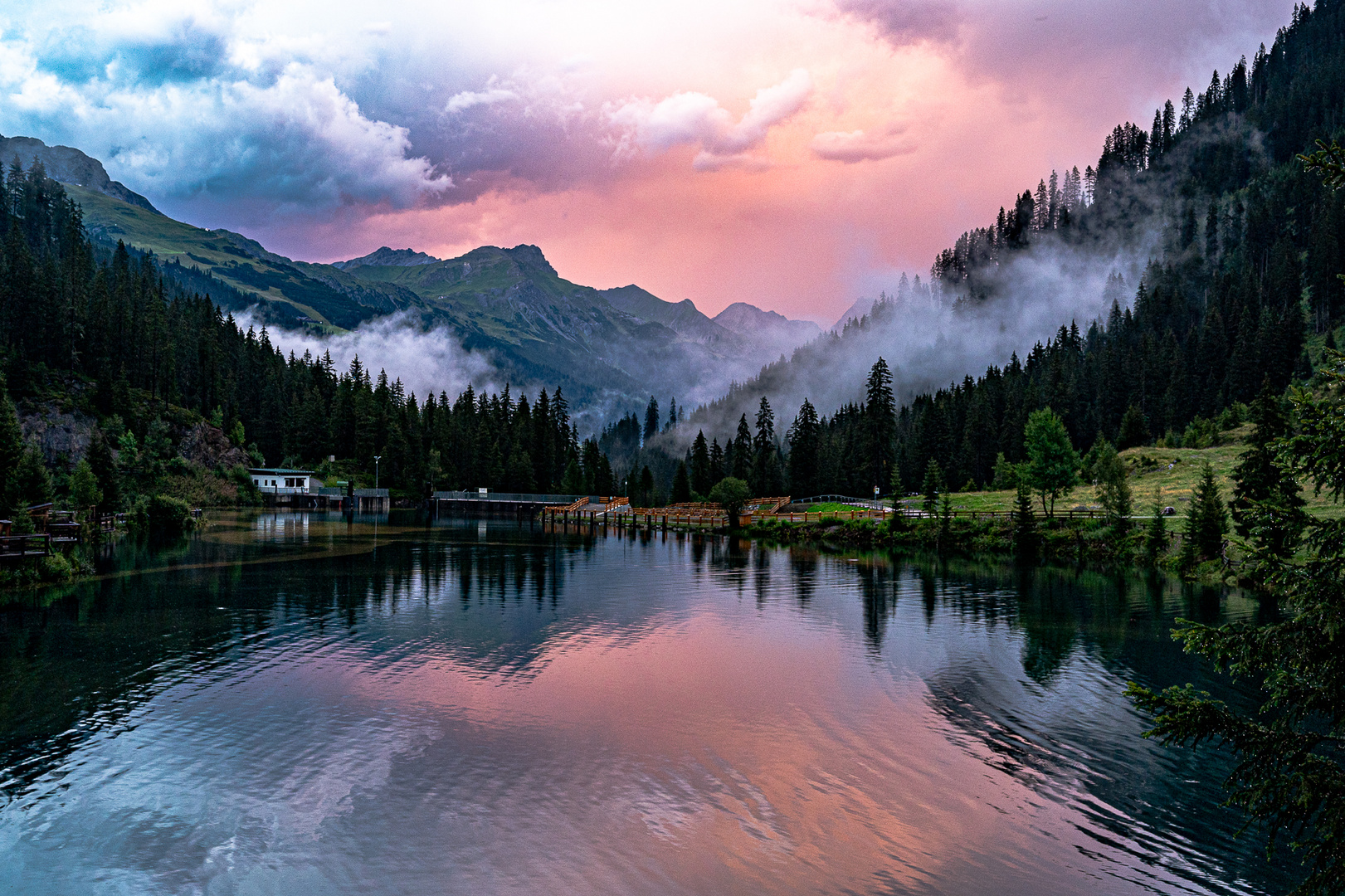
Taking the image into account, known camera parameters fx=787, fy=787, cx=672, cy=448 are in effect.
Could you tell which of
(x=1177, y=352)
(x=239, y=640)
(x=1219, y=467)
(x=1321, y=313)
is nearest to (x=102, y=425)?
(x=239, y=640)

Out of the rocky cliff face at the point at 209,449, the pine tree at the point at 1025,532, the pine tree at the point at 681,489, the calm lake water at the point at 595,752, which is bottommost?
the calm lake water at the point at 595,752

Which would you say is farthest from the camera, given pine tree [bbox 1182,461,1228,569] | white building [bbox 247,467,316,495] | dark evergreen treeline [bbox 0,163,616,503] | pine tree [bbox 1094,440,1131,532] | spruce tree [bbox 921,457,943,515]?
white building [bbox 247,467,316,495]

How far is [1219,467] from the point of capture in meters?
96.6

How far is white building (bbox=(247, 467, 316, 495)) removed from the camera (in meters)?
172

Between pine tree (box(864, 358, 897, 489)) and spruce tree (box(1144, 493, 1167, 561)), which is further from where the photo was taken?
pine tree (box(864, 358, 897, 489))

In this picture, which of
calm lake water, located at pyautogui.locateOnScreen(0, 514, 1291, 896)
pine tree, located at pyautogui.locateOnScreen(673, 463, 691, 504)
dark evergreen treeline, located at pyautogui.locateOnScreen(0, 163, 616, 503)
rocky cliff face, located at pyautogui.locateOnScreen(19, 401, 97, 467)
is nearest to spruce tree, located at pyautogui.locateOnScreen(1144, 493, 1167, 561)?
calm lake water, located at pyautogui.locateOnScreen(0, 514, 1291, 896)

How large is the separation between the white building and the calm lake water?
130m

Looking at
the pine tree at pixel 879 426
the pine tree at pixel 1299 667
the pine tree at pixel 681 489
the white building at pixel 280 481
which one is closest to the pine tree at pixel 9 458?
the pine tree at pixel 1299 667

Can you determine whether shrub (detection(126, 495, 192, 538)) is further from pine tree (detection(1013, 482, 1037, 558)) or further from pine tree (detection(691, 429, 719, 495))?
pine tree (detection(691, 429, 719, 495))

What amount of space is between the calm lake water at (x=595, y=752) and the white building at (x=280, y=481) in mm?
130088

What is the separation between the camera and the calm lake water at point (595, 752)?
1852cm

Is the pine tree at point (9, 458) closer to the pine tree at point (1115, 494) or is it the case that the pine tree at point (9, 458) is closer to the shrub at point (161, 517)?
the shrub at point (161, 517)

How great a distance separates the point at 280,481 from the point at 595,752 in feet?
564

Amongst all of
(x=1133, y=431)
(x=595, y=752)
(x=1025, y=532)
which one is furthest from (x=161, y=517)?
(x=1133, y=431)
